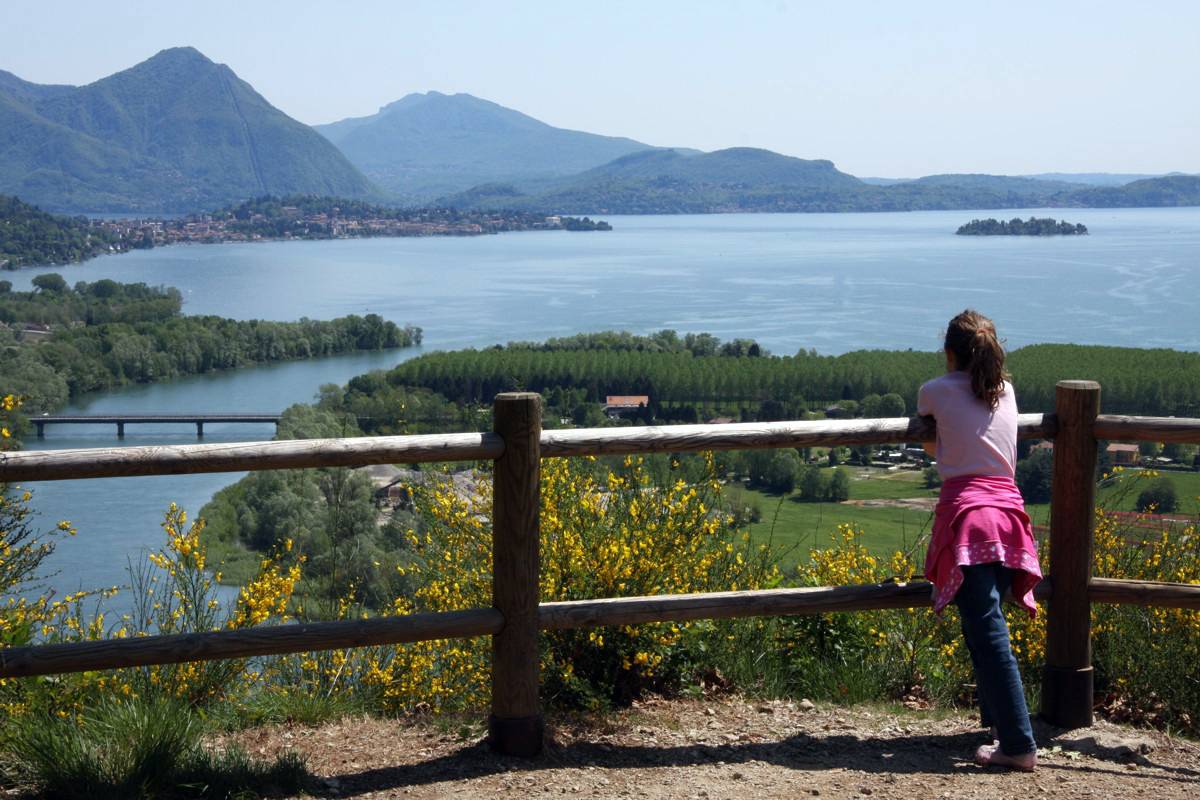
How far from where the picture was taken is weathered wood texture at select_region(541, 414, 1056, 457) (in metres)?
3.91

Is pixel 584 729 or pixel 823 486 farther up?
pixel 584 729

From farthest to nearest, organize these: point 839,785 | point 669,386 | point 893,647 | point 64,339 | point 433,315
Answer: point 433,315 → point 64,339 → point 669,386 → point 893,647 → point 839,785

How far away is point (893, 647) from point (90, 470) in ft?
11.1

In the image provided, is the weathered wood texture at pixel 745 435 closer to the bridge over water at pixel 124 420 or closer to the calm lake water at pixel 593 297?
the calm lake water at pixel 593 297

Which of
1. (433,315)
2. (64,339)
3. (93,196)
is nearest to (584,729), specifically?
(64,339)

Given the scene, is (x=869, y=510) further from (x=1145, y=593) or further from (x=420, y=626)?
(x=420, y=626)

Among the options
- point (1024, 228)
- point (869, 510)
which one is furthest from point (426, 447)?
point (1024, 228)

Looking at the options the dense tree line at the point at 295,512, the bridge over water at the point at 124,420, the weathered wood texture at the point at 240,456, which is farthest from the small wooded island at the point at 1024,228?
the weathered wood texture at the point at 240,456

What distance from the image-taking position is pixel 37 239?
107 m

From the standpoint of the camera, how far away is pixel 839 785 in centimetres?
388

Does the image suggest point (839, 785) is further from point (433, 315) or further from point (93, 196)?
point (93, 196)

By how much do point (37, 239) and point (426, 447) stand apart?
116 metres

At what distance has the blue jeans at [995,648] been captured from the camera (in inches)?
151

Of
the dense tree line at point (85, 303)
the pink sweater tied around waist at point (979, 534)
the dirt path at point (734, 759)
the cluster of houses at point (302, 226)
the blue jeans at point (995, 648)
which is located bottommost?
the dense tree line at point (85, 303)
